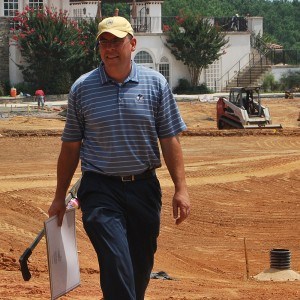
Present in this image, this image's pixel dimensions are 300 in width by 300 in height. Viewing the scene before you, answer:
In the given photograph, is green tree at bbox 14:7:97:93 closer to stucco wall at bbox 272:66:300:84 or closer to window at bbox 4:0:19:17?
window at bbox 4:0:19:17

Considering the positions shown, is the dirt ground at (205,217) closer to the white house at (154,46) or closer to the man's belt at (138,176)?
the man's belt at (138,176)

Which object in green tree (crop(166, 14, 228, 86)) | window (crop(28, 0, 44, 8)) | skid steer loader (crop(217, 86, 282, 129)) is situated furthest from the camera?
window (crop(28, 0, 44, 8))

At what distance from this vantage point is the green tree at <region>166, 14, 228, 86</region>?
65750 mm

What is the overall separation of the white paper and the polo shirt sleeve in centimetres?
90

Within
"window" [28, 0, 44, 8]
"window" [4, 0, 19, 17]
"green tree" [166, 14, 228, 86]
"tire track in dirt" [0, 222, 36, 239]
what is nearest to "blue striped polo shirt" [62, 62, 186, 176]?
"tire track in dirt" [0, 222, 36, 239]

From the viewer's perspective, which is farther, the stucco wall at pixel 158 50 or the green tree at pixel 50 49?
the stucco wall at pixel 158 50

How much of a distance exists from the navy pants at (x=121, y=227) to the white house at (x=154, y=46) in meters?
56.3

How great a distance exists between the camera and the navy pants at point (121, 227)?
7.68 m

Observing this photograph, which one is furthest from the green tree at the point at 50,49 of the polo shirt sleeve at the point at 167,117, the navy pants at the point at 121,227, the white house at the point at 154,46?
the navy pants at the point at 121,227

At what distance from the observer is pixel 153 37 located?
67062mm

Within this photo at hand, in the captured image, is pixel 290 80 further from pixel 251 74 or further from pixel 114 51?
pixel 114 51

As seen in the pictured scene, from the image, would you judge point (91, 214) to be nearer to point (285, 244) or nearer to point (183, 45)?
point (285, 244)

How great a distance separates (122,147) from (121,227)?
0.54m

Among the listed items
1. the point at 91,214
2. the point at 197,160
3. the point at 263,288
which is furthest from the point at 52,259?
the point at 197,160
